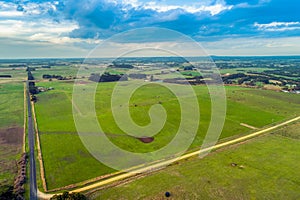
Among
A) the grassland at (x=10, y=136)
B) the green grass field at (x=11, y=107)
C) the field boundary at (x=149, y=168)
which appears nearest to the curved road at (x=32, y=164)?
the field boundary at (x=149, y=168)

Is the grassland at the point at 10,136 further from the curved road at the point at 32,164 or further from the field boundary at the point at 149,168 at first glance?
the field boundary at the point at 149,168

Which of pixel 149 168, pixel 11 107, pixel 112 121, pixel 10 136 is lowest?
pixel 149 168

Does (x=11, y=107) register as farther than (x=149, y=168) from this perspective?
Yes

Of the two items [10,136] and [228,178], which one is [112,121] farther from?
[228,178]

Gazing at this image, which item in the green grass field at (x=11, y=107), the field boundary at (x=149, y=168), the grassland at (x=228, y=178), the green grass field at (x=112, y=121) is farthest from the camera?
the green grass field at (x=11, y=107)

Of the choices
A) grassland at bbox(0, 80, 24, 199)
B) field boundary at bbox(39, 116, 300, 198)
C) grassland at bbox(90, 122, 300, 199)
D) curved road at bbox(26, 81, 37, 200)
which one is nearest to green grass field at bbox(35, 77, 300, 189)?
curved road at bbox(26, 81, 37, 200)

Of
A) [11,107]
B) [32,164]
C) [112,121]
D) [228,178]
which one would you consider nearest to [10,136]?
[32,164]

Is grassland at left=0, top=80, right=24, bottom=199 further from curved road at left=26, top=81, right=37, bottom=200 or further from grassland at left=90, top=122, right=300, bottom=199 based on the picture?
grassland at left=90, top=122, right=300, bottom=199
